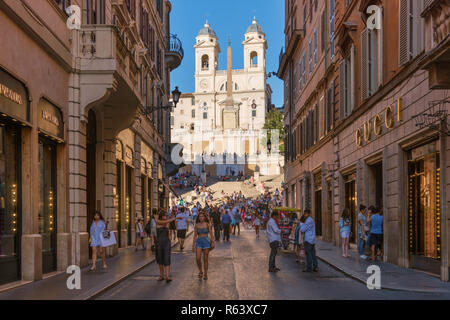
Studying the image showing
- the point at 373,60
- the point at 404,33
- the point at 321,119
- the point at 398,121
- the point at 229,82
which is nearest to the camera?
the point at 404,33

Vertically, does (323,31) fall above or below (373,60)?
above

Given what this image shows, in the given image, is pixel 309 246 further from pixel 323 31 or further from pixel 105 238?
pixel 323 31

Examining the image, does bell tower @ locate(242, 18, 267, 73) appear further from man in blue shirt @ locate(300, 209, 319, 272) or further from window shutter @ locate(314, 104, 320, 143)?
man in blue shirt @ locate(300, 209, 319, 272)

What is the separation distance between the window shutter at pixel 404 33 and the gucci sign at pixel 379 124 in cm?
117

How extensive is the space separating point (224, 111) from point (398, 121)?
396 ft

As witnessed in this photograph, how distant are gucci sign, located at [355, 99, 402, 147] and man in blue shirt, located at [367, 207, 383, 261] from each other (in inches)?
95.5

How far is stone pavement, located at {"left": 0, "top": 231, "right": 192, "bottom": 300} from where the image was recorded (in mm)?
11523

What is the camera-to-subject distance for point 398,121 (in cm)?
1727

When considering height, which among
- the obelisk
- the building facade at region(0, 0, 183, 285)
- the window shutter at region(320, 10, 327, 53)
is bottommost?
the building facade at region(0, 0, 183, 285)

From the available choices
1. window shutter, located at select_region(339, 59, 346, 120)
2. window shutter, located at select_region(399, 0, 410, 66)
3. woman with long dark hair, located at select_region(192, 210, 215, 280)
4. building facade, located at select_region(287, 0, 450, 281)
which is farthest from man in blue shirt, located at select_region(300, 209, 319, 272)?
window shutter, located at select_region(339, 59, 346, 120)

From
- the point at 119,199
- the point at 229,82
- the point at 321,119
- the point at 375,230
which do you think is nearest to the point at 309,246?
the point at 375,230

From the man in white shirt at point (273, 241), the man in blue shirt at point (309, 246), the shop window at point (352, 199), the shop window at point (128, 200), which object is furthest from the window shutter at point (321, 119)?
the man in white shirt at point (273, 241)
